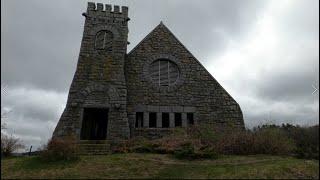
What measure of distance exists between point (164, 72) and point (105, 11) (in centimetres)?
598

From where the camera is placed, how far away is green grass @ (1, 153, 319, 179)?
11992 millimetres

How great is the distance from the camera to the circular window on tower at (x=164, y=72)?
72.9ft

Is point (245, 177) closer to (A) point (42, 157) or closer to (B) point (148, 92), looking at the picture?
(A) point (42, 157)

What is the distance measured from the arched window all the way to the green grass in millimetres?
9303

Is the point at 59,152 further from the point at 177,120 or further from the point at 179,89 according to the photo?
the point at 179,89

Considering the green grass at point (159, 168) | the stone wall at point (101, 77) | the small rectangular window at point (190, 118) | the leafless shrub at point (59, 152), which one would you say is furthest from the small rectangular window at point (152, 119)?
the leafless shrub at point (59, 152)

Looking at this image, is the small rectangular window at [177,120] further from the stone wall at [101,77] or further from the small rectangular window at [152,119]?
the stone wall at [101,77]

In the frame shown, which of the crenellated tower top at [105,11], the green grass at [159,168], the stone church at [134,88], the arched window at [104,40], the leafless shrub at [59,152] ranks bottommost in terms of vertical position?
the green grass at [159,168]

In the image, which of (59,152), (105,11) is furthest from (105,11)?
(59,152)

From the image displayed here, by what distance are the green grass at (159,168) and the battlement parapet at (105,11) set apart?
11630 mm

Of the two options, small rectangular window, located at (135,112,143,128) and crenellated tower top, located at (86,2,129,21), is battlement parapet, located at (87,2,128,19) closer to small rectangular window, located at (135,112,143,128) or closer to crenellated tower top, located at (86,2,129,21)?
crenellated tower top, located at (86,2,129,21)

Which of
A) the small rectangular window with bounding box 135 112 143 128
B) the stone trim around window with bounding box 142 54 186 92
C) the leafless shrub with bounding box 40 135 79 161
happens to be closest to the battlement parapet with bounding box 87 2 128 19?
the stone trim around window with bounding box 142 54 186 92

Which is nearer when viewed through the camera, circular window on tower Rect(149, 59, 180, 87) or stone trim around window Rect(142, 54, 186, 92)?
stone trim around window Rect(142, 54, 186, 92)

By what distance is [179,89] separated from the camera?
866 inches
